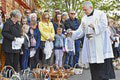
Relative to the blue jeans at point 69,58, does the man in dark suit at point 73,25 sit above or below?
above

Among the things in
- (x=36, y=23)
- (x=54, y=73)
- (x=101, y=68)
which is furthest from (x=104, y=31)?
(x=36, y=23)

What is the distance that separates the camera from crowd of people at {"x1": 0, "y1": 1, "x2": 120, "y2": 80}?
7.07 meters

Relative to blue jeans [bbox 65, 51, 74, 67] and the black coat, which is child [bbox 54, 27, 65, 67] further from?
the black coat

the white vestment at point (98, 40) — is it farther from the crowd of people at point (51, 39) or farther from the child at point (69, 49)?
the child at point (69, 49)

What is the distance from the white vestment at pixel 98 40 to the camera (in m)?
6.98

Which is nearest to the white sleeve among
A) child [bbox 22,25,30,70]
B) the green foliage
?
child [bbox 22,25,30,70]

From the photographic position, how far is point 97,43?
23.1 feet

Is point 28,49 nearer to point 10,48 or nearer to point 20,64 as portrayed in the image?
point 20,64

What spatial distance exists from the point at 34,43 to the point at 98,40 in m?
2.90

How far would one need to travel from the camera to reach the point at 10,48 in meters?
8.34

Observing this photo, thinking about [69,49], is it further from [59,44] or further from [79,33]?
[79,33]

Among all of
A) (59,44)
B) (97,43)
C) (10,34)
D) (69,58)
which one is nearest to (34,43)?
(59,44)

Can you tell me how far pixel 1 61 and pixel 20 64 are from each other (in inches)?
26.5

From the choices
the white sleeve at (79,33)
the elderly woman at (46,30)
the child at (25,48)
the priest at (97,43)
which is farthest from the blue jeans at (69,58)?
the priest at (97,43)
